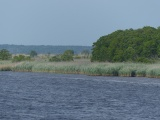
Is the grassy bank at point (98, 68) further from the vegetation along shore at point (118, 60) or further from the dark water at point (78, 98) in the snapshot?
the dark water at point (78, 98)

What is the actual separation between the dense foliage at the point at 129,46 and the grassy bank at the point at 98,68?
407 inches

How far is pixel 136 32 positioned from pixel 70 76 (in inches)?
995

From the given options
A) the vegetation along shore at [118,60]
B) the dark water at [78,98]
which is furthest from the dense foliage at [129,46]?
the dark water at [78,98]

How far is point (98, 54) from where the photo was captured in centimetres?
Answer: 9588

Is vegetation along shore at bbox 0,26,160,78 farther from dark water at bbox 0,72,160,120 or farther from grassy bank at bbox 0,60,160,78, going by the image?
dark water at bbox 0,72,160,120

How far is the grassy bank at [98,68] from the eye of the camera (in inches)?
2813

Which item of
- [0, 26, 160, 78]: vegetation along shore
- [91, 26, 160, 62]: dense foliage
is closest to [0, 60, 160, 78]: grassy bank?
[0, 26, 160, 78]: vegetation along shore

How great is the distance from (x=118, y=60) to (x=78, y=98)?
1609 inches

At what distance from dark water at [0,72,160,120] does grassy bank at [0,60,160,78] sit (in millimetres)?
2316

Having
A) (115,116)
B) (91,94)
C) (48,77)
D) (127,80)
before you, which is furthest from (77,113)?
(48,77)

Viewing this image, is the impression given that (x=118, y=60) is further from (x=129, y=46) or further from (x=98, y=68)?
(x=98, y=68)

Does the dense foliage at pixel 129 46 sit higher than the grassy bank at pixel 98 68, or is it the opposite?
the dense foliage at pixel 129 46

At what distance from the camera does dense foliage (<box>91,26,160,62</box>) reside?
3492 inches

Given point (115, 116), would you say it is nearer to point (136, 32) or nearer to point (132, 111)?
point (132, 111)
